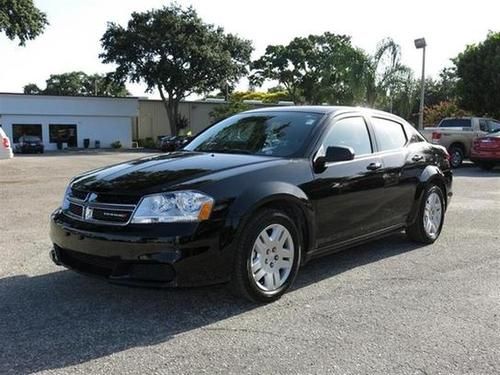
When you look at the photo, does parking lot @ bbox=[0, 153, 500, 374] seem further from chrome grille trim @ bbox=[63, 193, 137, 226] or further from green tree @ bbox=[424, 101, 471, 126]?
green tree @ bbox=[424, 101, 471, 126]

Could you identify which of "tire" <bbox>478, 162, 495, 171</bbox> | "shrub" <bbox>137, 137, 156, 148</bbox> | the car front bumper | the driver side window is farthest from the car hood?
"shrub" <bbox>137, 137, 156, 148</bbox>

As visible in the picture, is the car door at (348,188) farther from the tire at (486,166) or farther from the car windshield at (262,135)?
the tire at (486,166)

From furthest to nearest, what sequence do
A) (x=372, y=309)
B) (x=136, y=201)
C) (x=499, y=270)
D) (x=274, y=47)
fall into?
(x=274, y=47) → (x=499, y=270) → (x=372, y=309) → (x=136, y=201)

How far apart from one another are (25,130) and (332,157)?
42088mm

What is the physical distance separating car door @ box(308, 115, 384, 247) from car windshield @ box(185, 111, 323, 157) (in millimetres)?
229

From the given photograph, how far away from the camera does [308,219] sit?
4.91 metres

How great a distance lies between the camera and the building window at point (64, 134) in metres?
44.2

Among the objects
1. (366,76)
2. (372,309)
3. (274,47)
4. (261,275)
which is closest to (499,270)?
(372,309)

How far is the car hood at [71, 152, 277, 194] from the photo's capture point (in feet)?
14.3

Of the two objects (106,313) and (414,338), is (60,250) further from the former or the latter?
(414,338)

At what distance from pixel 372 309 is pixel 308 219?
0.93m

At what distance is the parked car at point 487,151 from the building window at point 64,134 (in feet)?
114

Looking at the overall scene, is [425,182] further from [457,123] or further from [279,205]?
[457,123]

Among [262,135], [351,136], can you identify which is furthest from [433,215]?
[262,135]
